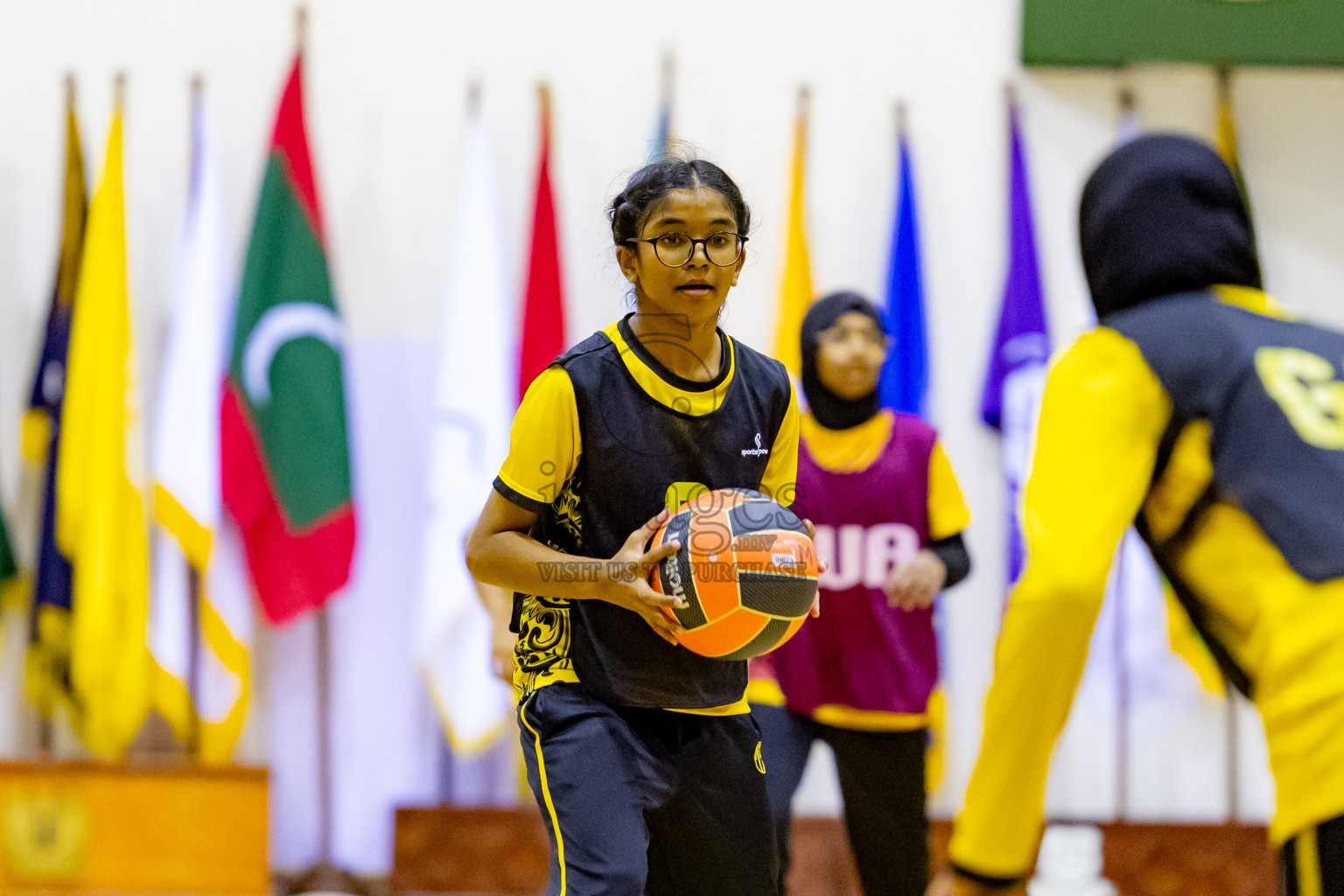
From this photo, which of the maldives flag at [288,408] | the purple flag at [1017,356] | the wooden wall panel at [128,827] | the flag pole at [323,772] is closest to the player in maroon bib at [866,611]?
the purple flag at [1017,356]

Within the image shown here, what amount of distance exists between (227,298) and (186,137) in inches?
32.1

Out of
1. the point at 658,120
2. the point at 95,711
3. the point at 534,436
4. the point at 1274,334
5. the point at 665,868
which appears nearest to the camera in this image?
the point at 1274,334

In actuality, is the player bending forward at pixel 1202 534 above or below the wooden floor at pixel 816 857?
above

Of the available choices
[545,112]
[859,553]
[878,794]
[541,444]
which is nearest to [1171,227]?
[541,444]

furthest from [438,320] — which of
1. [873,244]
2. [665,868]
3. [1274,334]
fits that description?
[1274,334]

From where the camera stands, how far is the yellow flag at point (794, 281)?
4883mm

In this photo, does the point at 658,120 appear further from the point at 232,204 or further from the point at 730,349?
the point at 730,349

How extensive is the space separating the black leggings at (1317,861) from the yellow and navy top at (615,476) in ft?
3.42

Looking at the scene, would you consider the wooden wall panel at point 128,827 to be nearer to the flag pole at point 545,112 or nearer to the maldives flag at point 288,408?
the maldives flag at point 288,408

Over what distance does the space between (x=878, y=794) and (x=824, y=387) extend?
1.22 m

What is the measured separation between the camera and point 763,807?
2270 mm

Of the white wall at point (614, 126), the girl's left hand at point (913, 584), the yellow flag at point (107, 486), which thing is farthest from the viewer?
the white wall at point (614, 126)

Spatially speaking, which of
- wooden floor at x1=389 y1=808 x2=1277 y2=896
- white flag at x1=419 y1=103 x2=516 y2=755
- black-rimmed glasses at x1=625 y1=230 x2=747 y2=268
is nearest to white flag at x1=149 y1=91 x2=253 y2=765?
white flag at x1=419 y1=103 x2=516 y2=755

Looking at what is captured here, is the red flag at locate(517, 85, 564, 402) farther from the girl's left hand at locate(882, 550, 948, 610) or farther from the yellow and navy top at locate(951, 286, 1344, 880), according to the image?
the yellow and navy top at locate(951, 286, 1344, 880)
